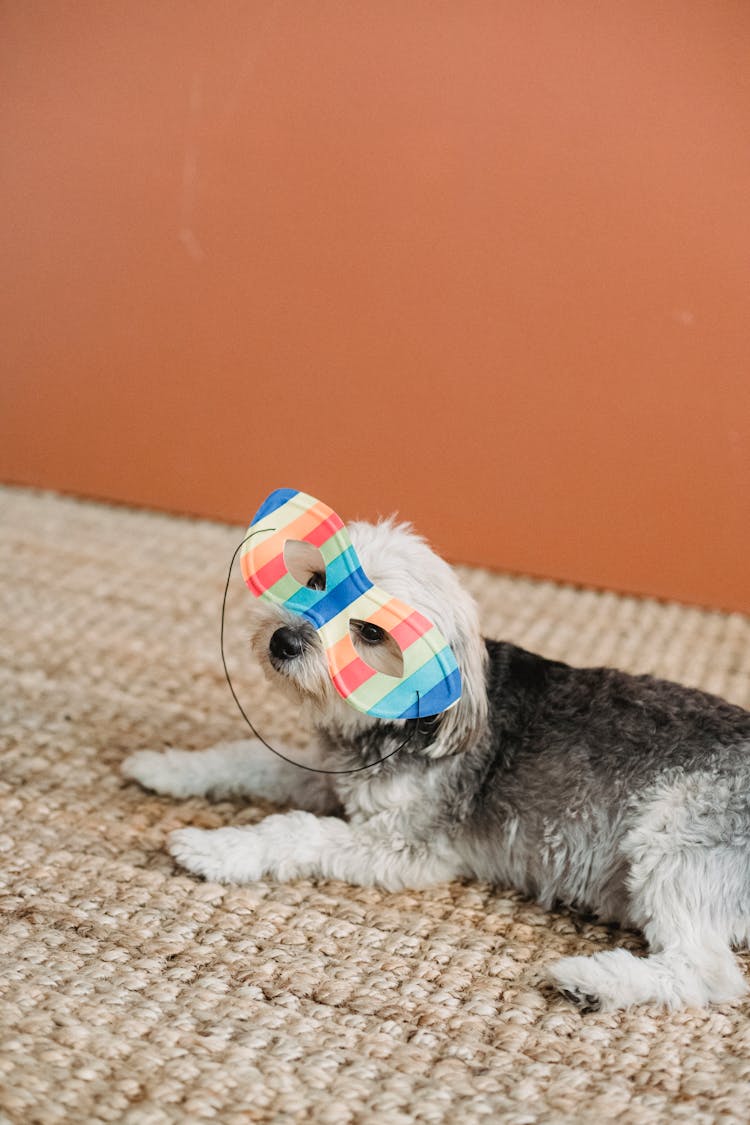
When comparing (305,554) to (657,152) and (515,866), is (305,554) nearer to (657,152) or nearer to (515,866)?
(515,866)

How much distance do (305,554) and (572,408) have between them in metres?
1.54

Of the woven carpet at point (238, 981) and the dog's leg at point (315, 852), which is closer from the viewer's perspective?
the woven carpet at point (238, 981)

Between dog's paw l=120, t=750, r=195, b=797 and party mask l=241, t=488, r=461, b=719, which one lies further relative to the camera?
dog's paw l=120, t=750, r=195, b=797

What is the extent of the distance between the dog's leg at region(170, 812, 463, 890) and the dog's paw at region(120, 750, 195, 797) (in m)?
0.20

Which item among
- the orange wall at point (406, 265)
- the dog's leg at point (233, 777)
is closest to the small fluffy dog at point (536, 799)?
the dog's leg at point (233, 777)

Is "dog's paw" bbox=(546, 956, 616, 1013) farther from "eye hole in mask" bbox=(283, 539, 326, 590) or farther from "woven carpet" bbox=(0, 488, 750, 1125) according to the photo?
"eye hole in mask" bbox=(283, 539, 326, 590)

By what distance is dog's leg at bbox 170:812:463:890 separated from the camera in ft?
5.91

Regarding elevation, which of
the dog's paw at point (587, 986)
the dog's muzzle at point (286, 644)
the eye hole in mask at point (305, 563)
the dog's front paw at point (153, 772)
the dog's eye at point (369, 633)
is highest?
the eye hole in mask at point (305, 563)

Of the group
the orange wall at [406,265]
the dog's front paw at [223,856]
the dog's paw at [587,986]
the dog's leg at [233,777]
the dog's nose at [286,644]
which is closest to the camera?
the dog's paw at [587,986]

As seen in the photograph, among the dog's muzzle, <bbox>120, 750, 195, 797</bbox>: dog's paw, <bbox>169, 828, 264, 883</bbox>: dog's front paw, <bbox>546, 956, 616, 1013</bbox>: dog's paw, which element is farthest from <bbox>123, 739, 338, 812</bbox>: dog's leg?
<bbox>546, 956, 616, 1013</bbox>: dog's paw

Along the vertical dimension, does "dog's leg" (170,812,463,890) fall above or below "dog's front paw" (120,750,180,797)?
above

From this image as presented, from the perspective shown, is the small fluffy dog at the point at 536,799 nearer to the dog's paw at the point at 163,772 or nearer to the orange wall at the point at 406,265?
the dog's paw at the point at 163,772

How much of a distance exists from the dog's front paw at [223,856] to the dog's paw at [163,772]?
0.71 feet

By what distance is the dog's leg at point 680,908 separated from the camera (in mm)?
1576
